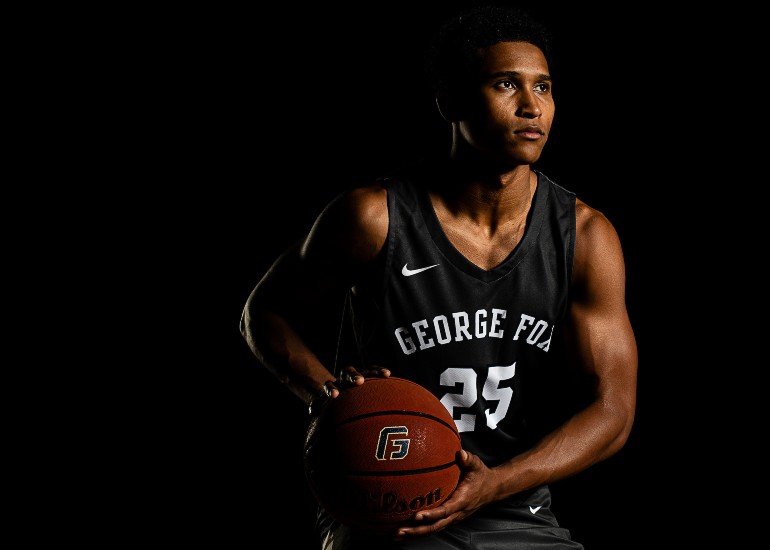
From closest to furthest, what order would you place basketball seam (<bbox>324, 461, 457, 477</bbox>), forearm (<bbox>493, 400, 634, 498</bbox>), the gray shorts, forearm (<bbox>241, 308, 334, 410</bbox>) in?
basketball seam (<bbox>324, 461, 457, 477</bbox>), forearm (<bbox>493, 400, 634, 498</bbox>), the gray shorts, forearm (<bbox>241, 308, 334, 410</bbox>)

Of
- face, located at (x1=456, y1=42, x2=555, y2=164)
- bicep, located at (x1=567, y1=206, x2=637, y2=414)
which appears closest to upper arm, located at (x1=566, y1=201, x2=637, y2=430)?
bicep, located at (x1=567, y1=206, x2=637, y2=414)

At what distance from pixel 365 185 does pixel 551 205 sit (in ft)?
1.55

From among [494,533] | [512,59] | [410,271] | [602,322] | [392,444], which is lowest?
[494,533]

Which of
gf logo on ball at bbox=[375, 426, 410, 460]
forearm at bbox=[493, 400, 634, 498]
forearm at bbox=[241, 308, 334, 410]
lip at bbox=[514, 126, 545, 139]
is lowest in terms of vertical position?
forearm at bbox=[493, 400, 634, 498]

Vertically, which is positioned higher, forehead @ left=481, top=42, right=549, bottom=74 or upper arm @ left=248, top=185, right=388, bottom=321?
forehead @ left=481, top=42, right=549, bottom=74

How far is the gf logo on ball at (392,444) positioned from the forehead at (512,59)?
85 centimetres

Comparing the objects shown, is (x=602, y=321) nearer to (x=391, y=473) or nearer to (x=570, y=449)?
(x=570, y=449)

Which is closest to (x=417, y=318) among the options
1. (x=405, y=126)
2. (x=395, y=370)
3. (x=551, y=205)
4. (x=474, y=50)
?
(x=395, y=370)

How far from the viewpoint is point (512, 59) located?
2242mm

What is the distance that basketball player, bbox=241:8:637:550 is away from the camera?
2303 mm

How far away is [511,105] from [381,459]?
2.78 ft

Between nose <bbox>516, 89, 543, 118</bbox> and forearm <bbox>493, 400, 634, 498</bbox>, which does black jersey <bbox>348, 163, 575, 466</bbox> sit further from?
nose <bbox>516, 89, 543, 118</bbox>

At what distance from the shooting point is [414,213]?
2375mm

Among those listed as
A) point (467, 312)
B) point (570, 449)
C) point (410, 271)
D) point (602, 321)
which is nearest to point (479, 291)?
point (467, 312)
